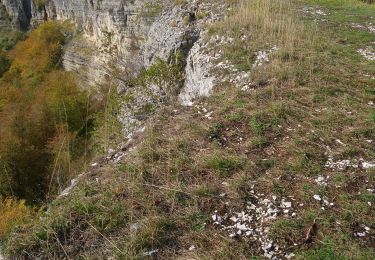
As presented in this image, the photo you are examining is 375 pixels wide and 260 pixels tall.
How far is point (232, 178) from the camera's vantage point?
5.56 metres

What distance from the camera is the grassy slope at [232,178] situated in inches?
177

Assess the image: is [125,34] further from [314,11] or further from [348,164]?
[348,164]

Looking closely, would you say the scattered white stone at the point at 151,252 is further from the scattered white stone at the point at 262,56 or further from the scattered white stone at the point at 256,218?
the scattered white stone at the point at 262,56

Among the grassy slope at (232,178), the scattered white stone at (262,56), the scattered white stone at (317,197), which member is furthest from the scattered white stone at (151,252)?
the scattered white stone at (262,56)

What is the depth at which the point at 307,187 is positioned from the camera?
5.17 meters

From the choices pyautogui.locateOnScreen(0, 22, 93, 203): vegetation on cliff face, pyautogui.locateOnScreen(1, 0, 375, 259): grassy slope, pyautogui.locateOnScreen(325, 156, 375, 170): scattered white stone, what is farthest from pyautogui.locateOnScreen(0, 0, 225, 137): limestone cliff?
pyautogui.locateOnScreen(325, 156, 375, 170): scattered white stone

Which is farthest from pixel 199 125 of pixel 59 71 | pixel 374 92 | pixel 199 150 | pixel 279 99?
pixel 59 71

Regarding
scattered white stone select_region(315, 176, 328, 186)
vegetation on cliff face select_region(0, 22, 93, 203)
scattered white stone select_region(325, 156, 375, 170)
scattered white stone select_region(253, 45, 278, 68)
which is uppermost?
scattered white stone select_region(253, 45, 278, 68)

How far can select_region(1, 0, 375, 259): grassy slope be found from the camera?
450cm

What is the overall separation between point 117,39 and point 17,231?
30.9 m

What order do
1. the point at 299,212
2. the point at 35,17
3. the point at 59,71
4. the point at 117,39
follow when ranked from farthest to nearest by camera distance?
the point at 35,17
the point at 59,71
the point at 117,39
the point at 299,212

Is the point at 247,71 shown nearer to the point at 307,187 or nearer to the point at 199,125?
the point at 199,125

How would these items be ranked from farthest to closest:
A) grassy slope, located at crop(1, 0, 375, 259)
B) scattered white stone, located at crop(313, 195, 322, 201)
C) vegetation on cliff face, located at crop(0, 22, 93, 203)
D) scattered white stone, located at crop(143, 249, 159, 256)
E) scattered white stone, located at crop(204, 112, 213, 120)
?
1. vegetation on cliff face, located at crop(0, 22, 93, 203)
2. scattered white stone, located at crop(204, 112, 213, 120)
3. scattered white stone, located at crop(313, 195, 322, 201)
4. grassy slope, located at crop(1, 0, 375, 259)
5. scattered white stone, located at crop(143, 249, 159, 256)

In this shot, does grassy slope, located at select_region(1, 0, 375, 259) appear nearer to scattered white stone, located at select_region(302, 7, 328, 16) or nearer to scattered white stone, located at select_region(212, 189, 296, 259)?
scattered white stone, located at select_region(212, 189, 296, 259)
